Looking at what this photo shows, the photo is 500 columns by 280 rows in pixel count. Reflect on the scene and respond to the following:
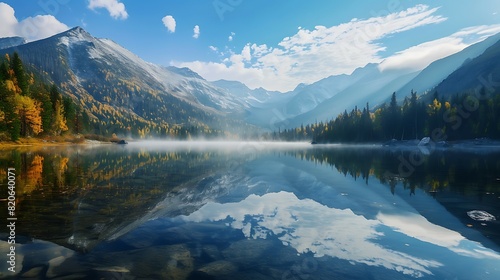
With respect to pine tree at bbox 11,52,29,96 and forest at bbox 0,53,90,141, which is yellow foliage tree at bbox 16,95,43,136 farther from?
pine tree at bbox 11,52,29,96

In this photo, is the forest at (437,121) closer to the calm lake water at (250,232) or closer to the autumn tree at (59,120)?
the calm lake water at (250,232)

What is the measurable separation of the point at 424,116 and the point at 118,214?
154262mm

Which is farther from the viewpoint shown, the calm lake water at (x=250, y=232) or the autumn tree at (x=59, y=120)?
the autumn tree at (x=59, y=120)

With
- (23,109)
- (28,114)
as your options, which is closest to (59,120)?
(28,114)

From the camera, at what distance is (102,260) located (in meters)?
10.3

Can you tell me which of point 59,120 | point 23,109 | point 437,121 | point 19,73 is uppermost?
point 19,73

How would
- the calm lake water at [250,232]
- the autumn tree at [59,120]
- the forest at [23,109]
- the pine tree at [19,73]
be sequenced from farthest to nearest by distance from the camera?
the autumn tree at [59,120], the pine tree at [19,73], the forest at [23,109], the calm lake water at [250,232]

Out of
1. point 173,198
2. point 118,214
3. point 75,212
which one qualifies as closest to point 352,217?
point 173,198

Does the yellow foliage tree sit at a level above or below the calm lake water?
above

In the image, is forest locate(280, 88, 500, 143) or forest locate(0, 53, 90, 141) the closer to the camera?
forest locate(0, 53, 90, 141)

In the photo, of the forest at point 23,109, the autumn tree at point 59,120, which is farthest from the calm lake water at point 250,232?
the autumn tree at point 59,120

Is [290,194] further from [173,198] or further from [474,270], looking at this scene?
[474,270]

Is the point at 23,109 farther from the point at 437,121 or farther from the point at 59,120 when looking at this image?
the point at 437,121

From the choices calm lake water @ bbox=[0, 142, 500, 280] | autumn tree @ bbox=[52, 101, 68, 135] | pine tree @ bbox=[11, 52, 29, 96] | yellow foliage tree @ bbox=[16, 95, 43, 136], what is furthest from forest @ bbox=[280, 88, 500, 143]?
pine tree @ bbox=[11, 52, 29, 96]
